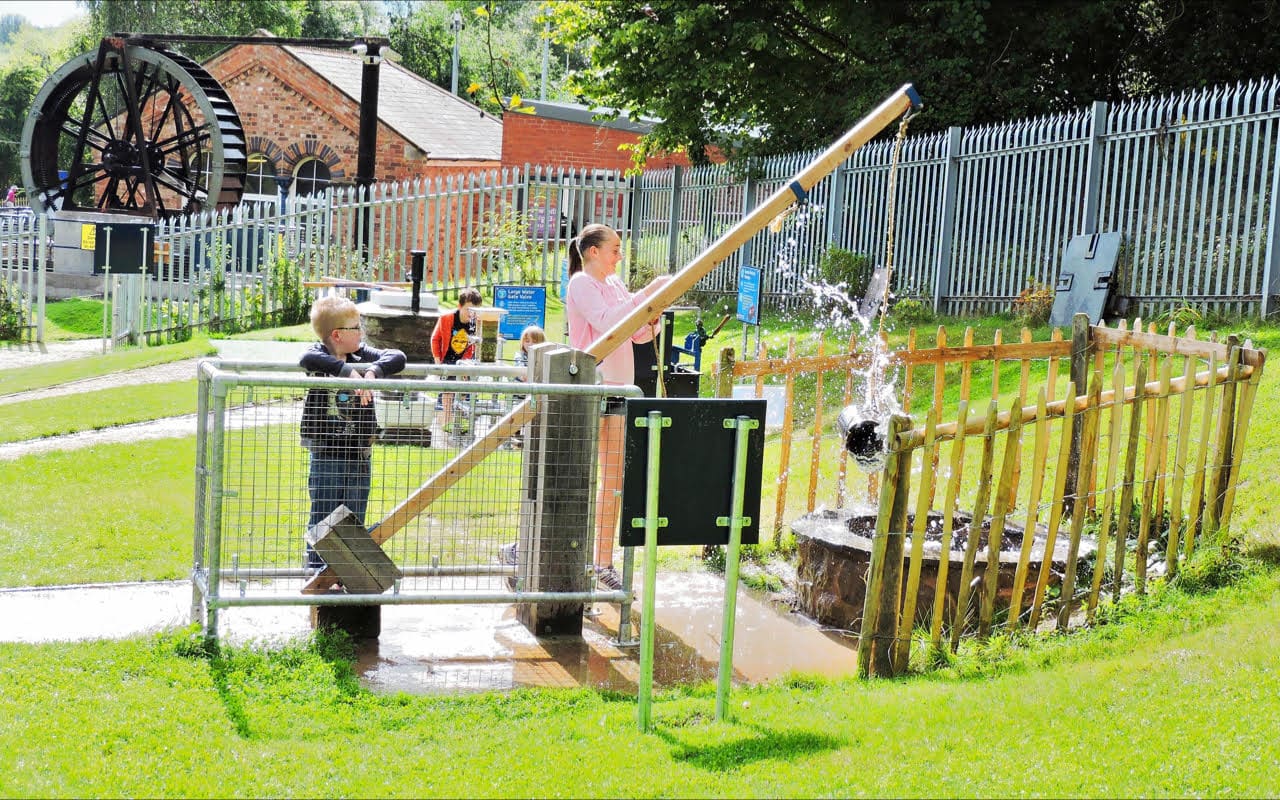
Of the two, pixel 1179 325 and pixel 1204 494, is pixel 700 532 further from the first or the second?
pixel 1179 325

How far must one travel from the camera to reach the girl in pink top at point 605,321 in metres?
→ 7.09

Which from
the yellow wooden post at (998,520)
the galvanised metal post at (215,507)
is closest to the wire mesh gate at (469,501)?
the galvanised metal post at (215,507)

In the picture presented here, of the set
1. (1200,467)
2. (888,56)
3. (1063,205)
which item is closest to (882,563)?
(1200,467)

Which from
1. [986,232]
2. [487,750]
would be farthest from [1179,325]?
[487,750]

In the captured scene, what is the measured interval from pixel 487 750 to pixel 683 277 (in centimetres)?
254

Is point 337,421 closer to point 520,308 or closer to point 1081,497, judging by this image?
point 1081,497

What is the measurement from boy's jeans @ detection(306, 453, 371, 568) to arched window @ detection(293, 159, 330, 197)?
2883cm

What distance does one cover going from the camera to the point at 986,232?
16.0 metres

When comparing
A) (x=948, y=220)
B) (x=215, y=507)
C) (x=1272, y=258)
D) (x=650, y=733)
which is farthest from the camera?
(x=948, y=220)

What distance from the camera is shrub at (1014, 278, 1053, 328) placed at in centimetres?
1456

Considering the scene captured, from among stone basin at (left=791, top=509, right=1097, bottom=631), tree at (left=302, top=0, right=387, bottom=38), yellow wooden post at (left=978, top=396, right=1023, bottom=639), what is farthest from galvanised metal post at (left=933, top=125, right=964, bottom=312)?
tree at (left=302, top=0, right=387, bottom=38)

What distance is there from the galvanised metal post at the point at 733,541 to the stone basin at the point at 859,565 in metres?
1.46

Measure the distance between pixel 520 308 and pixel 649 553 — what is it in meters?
9.20

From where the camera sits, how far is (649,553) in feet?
16.4
